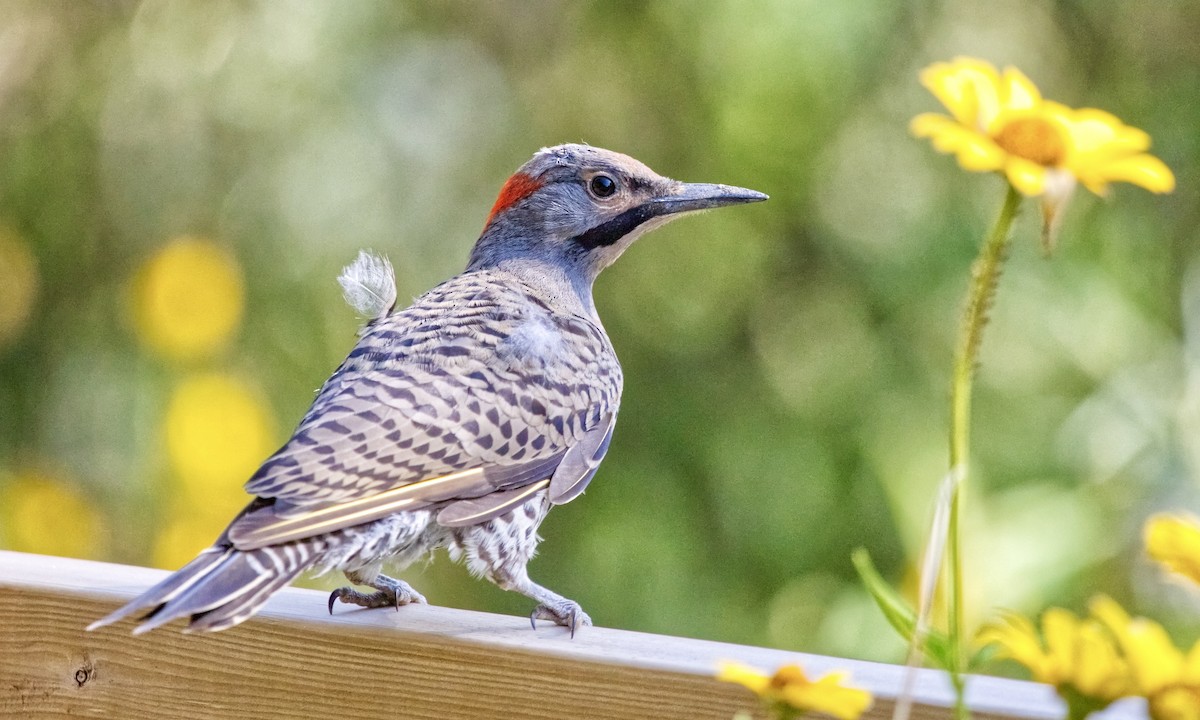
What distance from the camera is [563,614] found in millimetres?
2199

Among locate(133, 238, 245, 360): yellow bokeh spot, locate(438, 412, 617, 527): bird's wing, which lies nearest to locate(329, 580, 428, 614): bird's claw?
locate(438, 412, 617, 527): bird's wing

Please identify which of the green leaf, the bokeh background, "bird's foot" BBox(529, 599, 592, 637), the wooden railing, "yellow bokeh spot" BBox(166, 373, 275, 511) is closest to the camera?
the green leaf

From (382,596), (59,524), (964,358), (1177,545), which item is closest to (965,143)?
(964,358)

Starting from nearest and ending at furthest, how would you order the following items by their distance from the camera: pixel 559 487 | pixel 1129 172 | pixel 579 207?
pixel 1129 172, pixel 559 487, pixel 579 207

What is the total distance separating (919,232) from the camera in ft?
11.9

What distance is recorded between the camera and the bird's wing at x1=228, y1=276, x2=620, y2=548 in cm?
198

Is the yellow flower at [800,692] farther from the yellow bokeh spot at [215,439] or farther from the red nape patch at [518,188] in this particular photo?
the yellow bokeh spot at [215,439]

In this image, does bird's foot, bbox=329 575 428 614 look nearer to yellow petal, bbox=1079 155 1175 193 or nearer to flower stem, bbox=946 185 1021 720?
flower stem, bbox=946 185 1021 720

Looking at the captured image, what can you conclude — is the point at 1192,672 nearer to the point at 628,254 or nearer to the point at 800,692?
the point at 800,692

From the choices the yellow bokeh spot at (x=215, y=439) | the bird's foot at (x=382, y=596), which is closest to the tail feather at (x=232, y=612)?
the bird's foot at (x=382, y=596)

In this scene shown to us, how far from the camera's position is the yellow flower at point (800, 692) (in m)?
1.00

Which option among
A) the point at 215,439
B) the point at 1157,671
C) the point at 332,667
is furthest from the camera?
the point at 215,439

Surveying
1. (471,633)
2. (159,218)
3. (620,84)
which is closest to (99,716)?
(471,633)

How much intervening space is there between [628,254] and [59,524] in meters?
1.74
